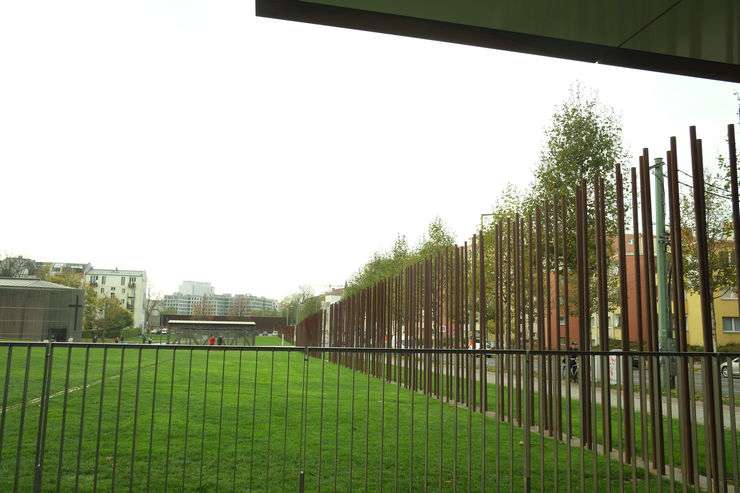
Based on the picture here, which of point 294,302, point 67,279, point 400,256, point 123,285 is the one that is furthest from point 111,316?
point 400,256

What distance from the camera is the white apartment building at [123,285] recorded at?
108 m

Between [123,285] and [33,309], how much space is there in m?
64.2

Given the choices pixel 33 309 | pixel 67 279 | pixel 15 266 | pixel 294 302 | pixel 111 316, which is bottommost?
pixel 111 316

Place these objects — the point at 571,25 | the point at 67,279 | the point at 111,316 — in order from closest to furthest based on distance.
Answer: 1. the point at 571,25
2. the point at 67,279
3. the point at 111,316

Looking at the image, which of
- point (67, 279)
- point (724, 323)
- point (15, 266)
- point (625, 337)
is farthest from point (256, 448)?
point (15, 266)

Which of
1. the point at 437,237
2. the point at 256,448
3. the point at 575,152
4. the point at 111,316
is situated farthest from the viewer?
the point at 111,316

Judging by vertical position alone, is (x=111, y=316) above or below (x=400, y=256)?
below

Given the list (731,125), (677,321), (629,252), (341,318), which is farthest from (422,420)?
(629,252)

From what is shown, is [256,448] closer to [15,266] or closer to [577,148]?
[577,148]

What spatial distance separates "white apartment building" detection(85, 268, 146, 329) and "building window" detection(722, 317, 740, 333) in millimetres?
98395

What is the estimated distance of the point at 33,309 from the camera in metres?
51.3

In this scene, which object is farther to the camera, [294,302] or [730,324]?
[294,302]

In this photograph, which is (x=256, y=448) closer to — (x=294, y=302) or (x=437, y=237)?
(x=437, y=237)

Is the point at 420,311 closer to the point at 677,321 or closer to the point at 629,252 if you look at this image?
the point at 677,321
